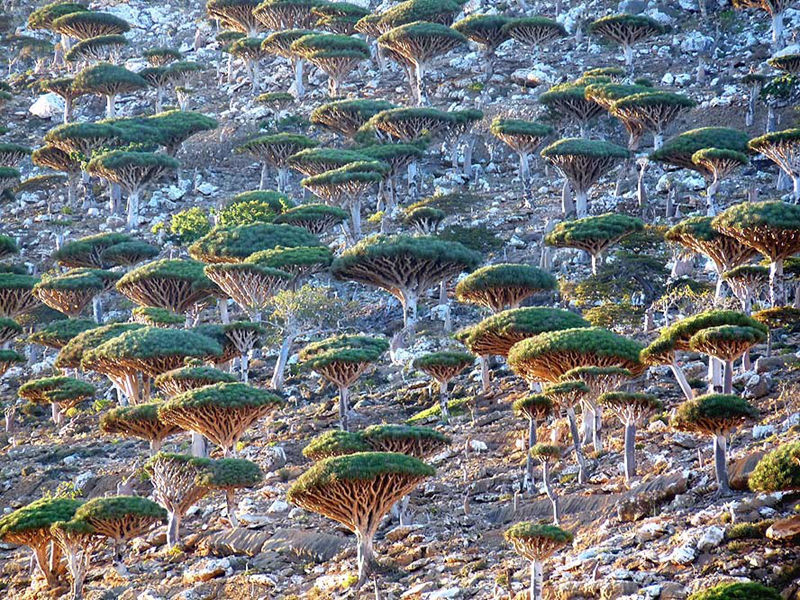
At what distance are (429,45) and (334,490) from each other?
60.0 meters

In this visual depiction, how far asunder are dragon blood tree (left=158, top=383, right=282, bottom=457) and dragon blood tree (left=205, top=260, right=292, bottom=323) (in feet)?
46.7

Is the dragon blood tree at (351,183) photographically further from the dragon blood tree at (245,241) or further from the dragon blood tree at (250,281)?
the dragon blood tree at (250,281)

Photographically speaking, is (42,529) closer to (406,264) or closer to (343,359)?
(343,359)

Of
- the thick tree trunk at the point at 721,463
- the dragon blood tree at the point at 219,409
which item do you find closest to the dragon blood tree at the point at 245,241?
the dragon blood tree at the point at 219,409

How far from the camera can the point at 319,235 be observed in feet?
265

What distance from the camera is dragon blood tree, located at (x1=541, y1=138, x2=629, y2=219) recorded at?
72.5m

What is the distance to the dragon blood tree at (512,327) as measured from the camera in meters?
51.0

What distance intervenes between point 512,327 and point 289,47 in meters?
56.6

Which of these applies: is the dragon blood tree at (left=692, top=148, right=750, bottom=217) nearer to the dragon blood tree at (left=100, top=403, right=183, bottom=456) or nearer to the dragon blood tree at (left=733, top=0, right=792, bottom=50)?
the dragon blood tree at (left=733, top=0, right=792, bottom=50)

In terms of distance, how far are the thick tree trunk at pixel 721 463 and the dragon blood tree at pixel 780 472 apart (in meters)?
3.69

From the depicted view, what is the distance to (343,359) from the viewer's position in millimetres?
53094

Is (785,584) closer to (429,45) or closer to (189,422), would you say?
(189,422)

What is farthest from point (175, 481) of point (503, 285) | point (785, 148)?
point (785, 148)

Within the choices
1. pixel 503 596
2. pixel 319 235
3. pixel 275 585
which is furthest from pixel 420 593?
pixel 319 235
